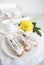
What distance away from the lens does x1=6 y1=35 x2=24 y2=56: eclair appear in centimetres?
60

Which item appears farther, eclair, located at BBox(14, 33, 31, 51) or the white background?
the white background

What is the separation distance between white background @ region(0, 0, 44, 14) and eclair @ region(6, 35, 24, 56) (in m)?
0.52

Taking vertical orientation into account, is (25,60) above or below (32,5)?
below

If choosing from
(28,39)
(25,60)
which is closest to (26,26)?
(28,39)

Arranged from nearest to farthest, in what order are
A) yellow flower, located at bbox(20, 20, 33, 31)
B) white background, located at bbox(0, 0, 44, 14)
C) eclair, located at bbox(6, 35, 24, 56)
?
eclair, located at bbox(6, 35, 24, 56) < yellow flower, located at bbox(20, 20, 33, 31) < white background, located at bbox(0, 0, 44, 14)

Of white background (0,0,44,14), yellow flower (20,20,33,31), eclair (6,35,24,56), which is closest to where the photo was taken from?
eclair (6,35,24,56)

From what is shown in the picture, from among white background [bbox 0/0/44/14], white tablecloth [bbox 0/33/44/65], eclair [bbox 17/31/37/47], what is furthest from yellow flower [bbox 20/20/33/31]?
white background [bbox 0/0/44/14]

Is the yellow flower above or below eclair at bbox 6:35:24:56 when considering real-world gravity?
above

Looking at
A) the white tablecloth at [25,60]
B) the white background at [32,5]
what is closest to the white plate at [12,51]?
the white tablecloth at [25,60]

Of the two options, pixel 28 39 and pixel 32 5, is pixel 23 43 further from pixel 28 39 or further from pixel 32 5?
pixel 32 5

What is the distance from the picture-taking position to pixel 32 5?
114 cm

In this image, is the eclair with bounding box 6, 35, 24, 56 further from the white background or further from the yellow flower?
the white background

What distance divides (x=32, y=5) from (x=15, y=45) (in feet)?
1.99

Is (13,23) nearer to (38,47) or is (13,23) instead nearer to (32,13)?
(38,47)
